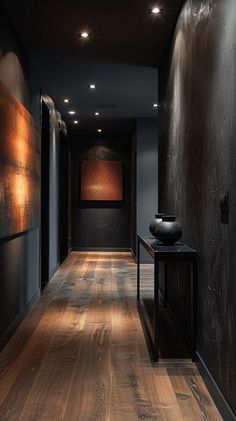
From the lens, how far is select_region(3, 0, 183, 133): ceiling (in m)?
2.66

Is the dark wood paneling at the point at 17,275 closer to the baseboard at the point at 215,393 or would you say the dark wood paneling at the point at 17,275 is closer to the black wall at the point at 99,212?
the baseboard at the point at 215,393

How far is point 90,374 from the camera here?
2.04 meters

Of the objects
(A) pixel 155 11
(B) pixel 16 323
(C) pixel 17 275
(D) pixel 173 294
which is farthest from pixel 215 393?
(A) pixel 155 11

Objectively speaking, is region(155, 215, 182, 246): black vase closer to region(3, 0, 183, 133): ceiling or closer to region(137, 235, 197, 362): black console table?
region(137, 235, 197, 362): black console table

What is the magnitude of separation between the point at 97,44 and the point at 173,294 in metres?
1.75

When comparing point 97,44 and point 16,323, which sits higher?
point 97,44

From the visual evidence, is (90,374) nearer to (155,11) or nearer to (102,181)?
(155,11)

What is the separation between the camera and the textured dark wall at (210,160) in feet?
5.11

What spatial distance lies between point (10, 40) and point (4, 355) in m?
1.74

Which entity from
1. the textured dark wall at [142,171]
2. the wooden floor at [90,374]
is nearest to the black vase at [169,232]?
the wooden floor at [90,374]

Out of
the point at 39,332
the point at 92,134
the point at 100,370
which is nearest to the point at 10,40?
the point at 39,332

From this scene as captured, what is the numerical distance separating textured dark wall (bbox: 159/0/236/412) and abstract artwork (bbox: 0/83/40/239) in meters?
0.92

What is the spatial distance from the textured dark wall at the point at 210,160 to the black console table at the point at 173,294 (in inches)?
3.5

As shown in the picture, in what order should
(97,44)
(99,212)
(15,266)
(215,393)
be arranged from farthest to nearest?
(99,212), (97,44), (15,266), (215,393)
